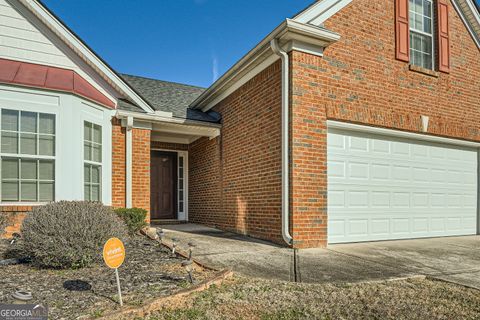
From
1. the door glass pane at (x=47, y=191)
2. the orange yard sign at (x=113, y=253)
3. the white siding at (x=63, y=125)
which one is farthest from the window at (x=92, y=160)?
the orange yard sign at (x=113, y=253)

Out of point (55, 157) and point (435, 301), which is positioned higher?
point (55, 157)

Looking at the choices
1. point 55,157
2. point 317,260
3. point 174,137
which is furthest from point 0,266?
point 174,137

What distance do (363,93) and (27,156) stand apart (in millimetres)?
6971

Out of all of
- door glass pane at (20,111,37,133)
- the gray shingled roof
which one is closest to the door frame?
the gray shingled roof

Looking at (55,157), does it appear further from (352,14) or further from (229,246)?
(352,14)

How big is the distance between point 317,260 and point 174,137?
24.0 ft

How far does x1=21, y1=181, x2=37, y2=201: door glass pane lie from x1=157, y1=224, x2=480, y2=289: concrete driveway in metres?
2.99

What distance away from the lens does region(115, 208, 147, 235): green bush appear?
755cm

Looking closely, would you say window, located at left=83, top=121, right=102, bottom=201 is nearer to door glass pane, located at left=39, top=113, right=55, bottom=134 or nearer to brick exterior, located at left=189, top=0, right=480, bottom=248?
door glass pane, located at left=39, top=113, right=55, bottom=134

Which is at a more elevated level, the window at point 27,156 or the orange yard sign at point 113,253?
the window at point 27,156

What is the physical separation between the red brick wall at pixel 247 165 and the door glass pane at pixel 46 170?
411cm

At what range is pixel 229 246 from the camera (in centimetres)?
681

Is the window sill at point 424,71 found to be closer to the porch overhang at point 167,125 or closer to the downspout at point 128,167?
the porch overhang at point 167,125

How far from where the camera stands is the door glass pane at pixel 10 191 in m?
6.84
